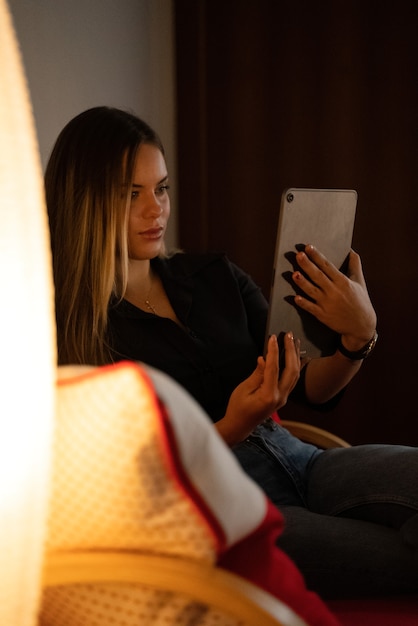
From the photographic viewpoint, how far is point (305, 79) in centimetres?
255

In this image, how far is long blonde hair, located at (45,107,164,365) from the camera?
154 cm

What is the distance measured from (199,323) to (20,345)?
41.6 inches

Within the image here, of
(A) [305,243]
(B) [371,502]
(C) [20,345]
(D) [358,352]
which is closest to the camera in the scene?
(C) [20,345]

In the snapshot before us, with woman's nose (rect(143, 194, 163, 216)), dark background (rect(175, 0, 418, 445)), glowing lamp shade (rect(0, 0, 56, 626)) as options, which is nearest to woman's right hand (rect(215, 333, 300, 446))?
woman's nose (rect(143, 194, 163, 216))

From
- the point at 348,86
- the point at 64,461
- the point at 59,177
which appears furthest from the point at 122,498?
the point at 348,86

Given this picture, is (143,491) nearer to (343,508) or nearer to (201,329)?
(343,508)

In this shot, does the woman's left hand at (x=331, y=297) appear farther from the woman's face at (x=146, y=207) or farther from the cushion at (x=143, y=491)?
the cushion at (x=143, y=491)

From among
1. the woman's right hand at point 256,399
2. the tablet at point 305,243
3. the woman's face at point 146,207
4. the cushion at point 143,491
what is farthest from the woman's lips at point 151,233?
the cushion at point 143,491

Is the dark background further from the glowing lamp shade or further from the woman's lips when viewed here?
the glowing lamp shade

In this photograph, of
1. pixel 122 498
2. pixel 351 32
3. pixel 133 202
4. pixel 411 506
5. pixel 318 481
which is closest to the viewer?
pixel 122 498

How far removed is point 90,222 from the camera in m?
1.56

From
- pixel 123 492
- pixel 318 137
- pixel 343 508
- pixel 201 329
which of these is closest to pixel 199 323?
pixel 201 329

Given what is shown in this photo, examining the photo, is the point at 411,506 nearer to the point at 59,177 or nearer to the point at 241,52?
the point at 59,177

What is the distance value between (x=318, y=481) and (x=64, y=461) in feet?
2.63
